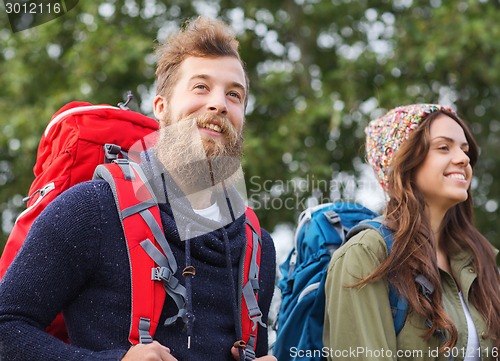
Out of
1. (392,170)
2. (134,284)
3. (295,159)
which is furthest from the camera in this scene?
(295,159)

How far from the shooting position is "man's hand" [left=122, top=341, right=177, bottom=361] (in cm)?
245

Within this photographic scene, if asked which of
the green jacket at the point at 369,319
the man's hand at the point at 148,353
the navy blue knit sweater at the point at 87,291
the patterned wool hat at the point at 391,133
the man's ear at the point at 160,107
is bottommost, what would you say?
the green jacket at the point at 369,319

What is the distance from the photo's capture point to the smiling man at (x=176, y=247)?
249 centimetres

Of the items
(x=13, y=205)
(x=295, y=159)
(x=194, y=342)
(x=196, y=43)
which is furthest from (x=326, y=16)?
(x=194, y=342)

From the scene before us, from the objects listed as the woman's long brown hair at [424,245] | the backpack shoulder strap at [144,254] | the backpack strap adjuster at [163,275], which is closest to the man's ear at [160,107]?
the backpack shoulder strap at [144,254]

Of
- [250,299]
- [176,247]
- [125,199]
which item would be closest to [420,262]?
[250,299]

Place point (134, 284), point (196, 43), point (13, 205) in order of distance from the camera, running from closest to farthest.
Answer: point (134, 284)
point (196, 43)
point (13, 205)

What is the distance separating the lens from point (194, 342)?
2.72 meters

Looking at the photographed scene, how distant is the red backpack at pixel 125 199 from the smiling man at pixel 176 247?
0.13ft

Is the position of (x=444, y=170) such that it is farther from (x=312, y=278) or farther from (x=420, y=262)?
(x=312, y=278)

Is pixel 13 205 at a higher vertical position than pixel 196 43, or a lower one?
lower

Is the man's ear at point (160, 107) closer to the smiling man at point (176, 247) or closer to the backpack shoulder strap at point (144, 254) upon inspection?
the smiling man at point (176, 247)

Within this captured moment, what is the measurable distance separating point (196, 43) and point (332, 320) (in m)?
1.41

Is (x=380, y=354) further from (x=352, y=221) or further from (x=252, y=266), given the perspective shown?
(x=352, y=221)
